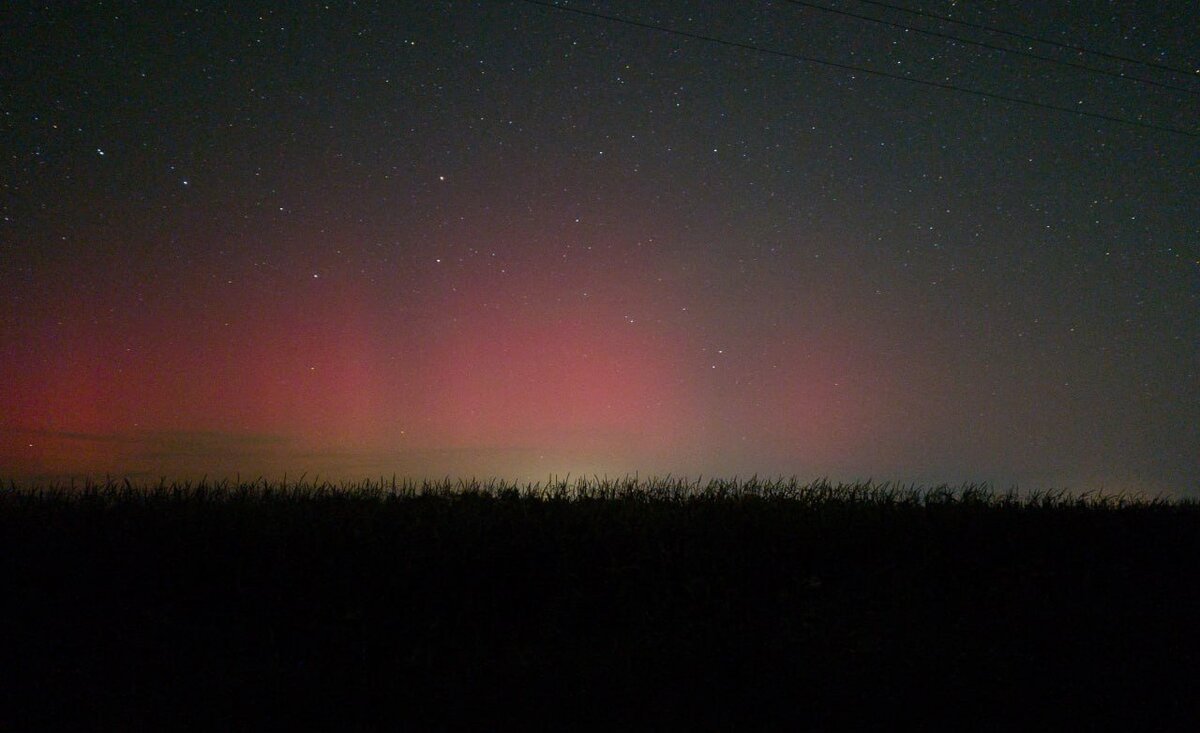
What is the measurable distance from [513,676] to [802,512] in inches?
198

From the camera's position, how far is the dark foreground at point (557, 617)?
5.50 metres

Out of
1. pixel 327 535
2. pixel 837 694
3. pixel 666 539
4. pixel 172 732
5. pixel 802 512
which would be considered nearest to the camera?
pixel 172 732

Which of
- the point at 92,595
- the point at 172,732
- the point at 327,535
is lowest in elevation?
the point at 172,732

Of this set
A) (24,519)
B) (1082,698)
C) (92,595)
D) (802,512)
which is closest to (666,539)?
(802,512)

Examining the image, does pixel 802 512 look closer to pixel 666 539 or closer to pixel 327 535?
pixel 666 539

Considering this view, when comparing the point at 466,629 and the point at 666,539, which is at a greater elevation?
the point at 666,539

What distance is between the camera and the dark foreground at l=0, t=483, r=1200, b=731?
5504 millimetres

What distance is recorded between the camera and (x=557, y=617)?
6.93 m

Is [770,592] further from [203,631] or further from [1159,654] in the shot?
[203,631]

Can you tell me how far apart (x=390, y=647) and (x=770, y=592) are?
153 inches

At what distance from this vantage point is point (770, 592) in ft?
25.2

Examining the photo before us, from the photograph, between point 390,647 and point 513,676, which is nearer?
point 513,676

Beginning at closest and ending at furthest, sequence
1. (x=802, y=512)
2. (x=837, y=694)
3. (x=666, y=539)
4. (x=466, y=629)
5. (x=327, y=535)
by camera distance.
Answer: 1. (x=837, y=694)
2. (x=466, y=629)
3. (x=327, y=535)
4. (x=666, y=539)
5. (x=802, y=512)

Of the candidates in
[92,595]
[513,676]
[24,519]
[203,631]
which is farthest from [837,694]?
[24,519]
